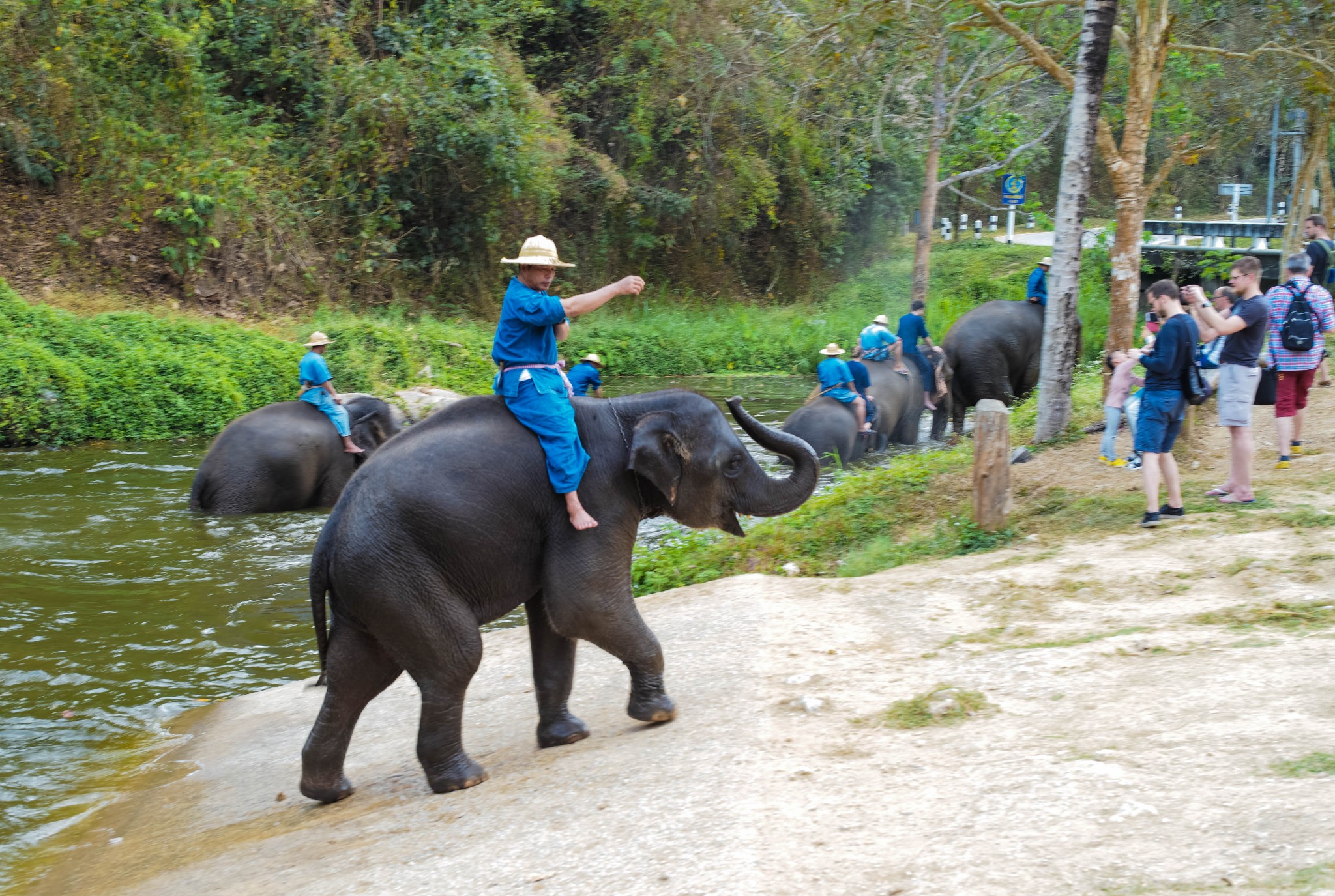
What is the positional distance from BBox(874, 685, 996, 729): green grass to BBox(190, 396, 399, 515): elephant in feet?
26.4

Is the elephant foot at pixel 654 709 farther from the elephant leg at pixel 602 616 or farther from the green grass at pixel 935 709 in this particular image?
the green grass at pixel 935 709

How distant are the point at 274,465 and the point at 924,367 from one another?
8.97 metres

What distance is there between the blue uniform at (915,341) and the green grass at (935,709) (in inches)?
457

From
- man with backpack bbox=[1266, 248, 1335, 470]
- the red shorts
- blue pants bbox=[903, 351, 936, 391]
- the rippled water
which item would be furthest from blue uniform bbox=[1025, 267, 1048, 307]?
the rippled water

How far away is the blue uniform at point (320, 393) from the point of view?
12273 mm

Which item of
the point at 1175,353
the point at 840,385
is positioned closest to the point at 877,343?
the point at 840,385

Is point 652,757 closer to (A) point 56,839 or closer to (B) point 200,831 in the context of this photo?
(B) point 200,831

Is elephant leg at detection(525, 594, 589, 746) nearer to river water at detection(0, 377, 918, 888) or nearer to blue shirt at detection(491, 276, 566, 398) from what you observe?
blue shirt at detection(491, 276, 566, 398)

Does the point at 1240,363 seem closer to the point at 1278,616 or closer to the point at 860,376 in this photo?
the point at 1278,616

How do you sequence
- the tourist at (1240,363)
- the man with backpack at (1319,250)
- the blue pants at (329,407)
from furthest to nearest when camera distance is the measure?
the man with backpack at (1319,250) → the blue pants at (329,407) → the tourist at (1240,363)

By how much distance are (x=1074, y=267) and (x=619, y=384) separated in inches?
532

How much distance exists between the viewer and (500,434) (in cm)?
537

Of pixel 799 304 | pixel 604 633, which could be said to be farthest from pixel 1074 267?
pixel 799 304

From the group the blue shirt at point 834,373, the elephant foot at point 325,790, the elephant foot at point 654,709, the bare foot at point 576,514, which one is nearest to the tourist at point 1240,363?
the elephant foot at point 654,709
